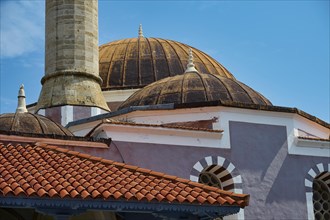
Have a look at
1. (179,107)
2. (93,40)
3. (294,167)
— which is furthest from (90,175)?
(93,40)

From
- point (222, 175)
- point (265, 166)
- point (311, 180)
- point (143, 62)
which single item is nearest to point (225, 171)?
point (222, 175)

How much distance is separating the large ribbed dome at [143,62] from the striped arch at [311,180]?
21.7 feet

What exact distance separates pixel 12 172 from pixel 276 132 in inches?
249

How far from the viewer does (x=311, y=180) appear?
12.5m

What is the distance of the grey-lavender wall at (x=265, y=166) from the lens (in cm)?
1187

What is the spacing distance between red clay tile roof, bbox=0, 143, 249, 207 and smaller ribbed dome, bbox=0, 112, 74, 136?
3.17 metres

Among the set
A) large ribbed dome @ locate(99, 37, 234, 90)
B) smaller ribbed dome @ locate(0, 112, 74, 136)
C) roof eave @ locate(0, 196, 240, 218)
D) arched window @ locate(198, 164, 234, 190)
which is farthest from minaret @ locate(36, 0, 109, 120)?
roof eave @ locate(0, 196, 240, 218)

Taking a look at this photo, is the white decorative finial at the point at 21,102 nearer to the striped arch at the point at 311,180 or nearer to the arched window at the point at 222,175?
the arched window at the point at 222,175

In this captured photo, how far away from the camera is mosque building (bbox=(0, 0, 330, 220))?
24.0 ft

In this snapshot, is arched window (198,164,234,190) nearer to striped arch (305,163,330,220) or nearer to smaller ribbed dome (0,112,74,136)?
striped arch (305,163,330,220)

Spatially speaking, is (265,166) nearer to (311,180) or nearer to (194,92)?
A: (311,180)

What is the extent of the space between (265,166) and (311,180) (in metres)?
0.99

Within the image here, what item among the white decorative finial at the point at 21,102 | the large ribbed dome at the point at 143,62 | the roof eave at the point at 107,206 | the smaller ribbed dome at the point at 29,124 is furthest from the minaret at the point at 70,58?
the roof eave at the point at 107,206

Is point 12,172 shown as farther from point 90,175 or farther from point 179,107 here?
point 179,107
